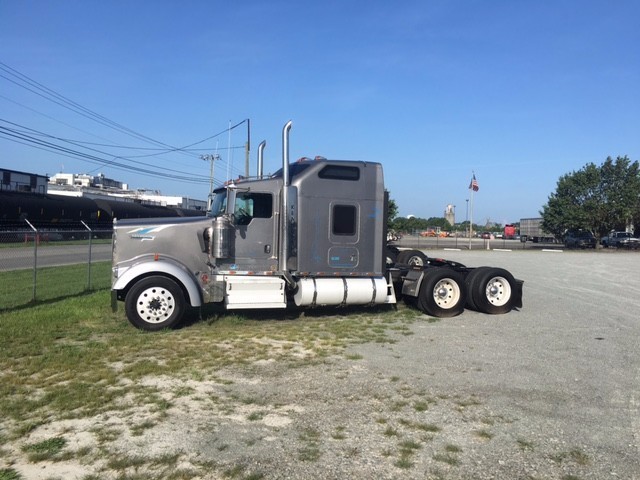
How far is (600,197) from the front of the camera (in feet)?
161

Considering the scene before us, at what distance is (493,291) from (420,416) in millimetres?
6472

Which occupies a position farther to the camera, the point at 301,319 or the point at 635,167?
the point at 635,167

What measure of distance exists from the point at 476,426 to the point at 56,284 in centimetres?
1284

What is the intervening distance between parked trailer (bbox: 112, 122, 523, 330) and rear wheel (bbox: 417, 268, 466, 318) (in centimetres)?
6

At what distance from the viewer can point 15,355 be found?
691 centimetres

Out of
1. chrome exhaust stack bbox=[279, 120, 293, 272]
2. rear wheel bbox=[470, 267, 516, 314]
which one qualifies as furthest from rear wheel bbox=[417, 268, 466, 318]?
chrome exhaust stack bbox=[279, 120, 293, 272]

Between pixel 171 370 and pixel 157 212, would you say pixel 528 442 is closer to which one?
pixel 171 370

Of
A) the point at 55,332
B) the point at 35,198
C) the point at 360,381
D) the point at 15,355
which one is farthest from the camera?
the point at 35,198

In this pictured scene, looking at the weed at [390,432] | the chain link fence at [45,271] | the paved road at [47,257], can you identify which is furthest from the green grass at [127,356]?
the paved road at [47,257]

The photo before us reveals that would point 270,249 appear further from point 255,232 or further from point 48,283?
point 48,283

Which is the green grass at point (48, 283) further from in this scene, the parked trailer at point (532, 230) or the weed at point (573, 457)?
the parked trailer at point (532, 230)

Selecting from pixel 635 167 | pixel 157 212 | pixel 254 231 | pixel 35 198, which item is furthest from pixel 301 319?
pixel 635 167

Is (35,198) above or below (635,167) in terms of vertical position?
below

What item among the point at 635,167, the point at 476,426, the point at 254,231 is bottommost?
the point at 476,426
